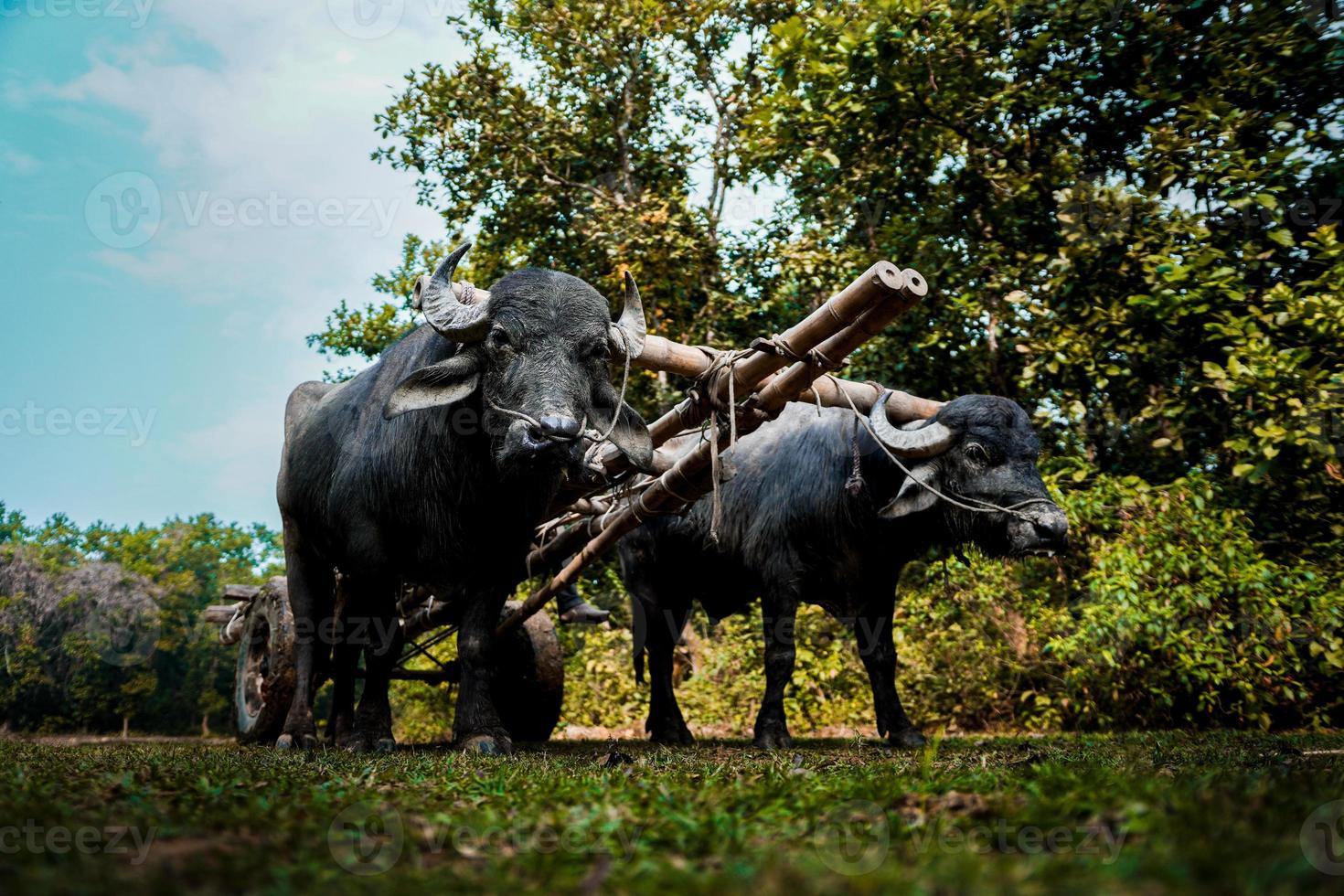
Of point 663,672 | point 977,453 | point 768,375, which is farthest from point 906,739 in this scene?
point 768,375

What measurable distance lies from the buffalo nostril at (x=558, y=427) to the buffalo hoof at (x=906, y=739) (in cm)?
298

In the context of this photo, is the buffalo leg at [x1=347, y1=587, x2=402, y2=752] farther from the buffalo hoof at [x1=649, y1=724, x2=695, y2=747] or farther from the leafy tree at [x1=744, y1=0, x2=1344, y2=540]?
the leafy tree at [x1=744, y1=0, x2=1344, y2=540]

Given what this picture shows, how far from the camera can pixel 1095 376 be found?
812 cm

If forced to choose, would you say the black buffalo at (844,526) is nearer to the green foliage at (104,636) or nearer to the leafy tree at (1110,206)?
the leafy tree at (1110,206)

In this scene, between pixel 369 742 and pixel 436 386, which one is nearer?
pixel 436 386

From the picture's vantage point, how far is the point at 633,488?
19.2 ft

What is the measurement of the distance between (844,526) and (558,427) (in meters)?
2.57

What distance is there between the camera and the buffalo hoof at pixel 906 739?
564 cm

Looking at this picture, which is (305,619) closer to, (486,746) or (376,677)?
(376,677)

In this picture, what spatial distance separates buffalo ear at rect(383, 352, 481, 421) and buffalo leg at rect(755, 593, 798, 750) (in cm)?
246

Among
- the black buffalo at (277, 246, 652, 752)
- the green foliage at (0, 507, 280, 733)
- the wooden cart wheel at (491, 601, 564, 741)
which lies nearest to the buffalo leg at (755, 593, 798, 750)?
the black buffalo at (277, 246, 652, 752)

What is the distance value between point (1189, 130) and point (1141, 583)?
3525 mm

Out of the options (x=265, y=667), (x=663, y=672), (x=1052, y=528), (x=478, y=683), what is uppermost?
(x=1052, y=528)

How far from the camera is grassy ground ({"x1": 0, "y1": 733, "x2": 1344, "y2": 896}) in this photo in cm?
145
